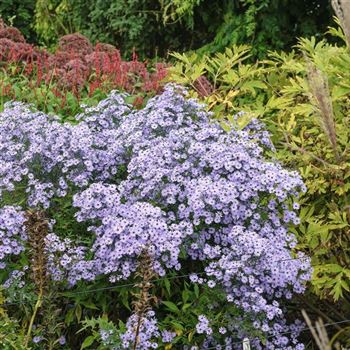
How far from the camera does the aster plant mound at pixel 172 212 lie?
3.44 m

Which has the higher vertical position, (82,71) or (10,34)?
(82,71)

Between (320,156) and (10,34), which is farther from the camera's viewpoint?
(10,34)

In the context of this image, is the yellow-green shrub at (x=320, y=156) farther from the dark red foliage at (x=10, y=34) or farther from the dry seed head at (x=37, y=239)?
the dark red foliage at (x=10, y=34)

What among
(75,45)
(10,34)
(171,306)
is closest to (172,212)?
(171,306)

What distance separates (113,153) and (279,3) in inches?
179

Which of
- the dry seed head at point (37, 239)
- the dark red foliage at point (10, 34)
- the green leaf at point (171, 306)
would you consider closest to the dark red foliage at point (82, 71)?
the dark red foliage at point (10, 34)

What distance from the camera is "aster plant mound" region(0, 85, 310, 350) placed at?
3439 millimetres

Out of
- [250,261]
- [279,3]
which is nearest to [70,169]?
[250,261]

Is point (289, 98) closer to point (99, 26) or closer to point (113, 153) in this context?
point (113, 153)

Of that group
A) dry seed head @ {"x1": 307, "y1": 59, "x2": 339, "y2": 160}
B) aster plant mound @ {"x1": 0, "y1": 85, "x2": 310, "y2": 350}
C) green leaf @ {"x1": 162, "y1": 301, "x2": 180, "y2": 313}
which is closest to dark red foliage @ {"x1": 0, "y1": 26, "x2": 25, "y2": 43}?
aster plant mound @ {"x1": 0, "y1": 85, "x2": 310, "y2": 350}

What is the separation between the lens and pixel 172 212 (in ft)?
12.0

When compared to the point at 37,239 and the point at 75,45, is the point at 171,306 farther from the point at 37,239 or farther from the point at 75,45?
the point at 75,45

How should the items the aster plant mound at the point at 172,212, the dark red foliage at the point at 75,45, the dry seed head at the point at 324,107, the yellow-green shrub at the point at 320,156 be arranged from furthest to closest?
the dark red foliage at the point at 75,45 → the yellow-green shrub at the point at 320,156 → the aster plant mound at the point at 172,212 → the dry seed head at the point at 324,107

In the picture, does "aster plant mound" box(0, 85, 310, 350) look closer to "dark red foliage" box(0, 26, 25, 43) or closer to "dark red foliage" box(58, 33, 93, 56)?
"dark red foliage" box(58, 33, 93, 56)
